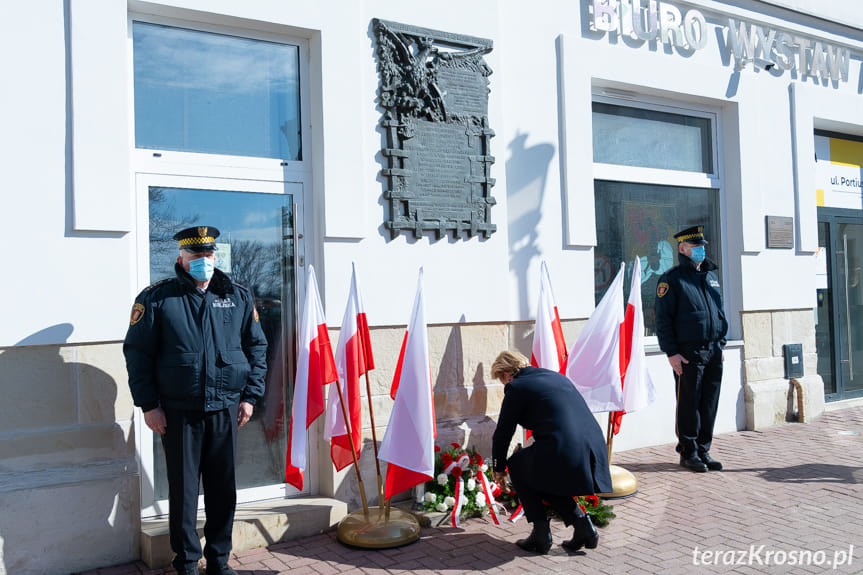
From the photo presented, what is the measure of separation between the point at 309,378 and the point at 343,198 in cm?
145

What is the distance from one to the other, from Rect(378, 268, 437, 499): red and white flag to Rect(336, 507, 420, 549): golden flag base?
20 cm

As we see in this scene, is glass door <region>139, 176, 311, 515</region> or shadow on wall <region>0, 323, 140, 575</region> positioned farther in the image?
glass door <region>139, 176, 311, 515</region>

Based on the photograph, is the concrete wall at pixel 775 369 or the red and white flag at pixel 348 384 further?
the concrete wall at pixel 775 369

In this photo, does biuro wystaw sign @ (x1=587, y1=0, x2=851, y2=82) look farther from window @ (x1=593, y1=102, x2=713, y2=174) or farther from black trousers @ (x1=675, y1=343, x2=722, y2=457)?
black trousers @ (x1=675, y1=343, x2=722, y2=457)

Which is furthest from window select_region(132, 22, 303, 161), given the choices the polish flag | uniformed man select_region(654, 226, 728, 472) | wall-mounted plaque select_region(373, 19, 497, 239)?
uniformed man select_region(654, 226, 728, 472)

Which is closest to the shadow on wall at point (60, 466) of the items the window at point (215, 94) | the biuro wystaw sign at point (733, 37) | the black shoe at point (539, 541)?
the window at point (215, 94)

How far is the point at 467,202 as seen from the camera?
20.6ft

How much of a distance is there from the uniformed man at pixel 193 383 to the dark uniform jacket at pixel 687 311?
3.82m

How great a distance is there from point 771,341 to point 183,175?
6.67 m

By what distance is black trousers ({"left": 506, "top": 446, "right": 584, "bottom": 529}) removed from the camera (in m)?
4.59

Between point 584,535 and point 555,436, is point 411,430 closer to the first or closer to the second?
point 555,436

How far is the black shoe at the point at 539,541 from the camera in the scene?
4641 mm

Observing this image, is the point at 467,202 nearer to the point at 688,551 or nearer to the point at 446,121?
the point at 446,121

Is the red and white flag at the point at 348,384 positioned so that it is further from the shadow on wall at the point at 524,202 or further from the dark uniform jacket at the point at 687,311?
the dark uniform jacket at the point at 687,311
